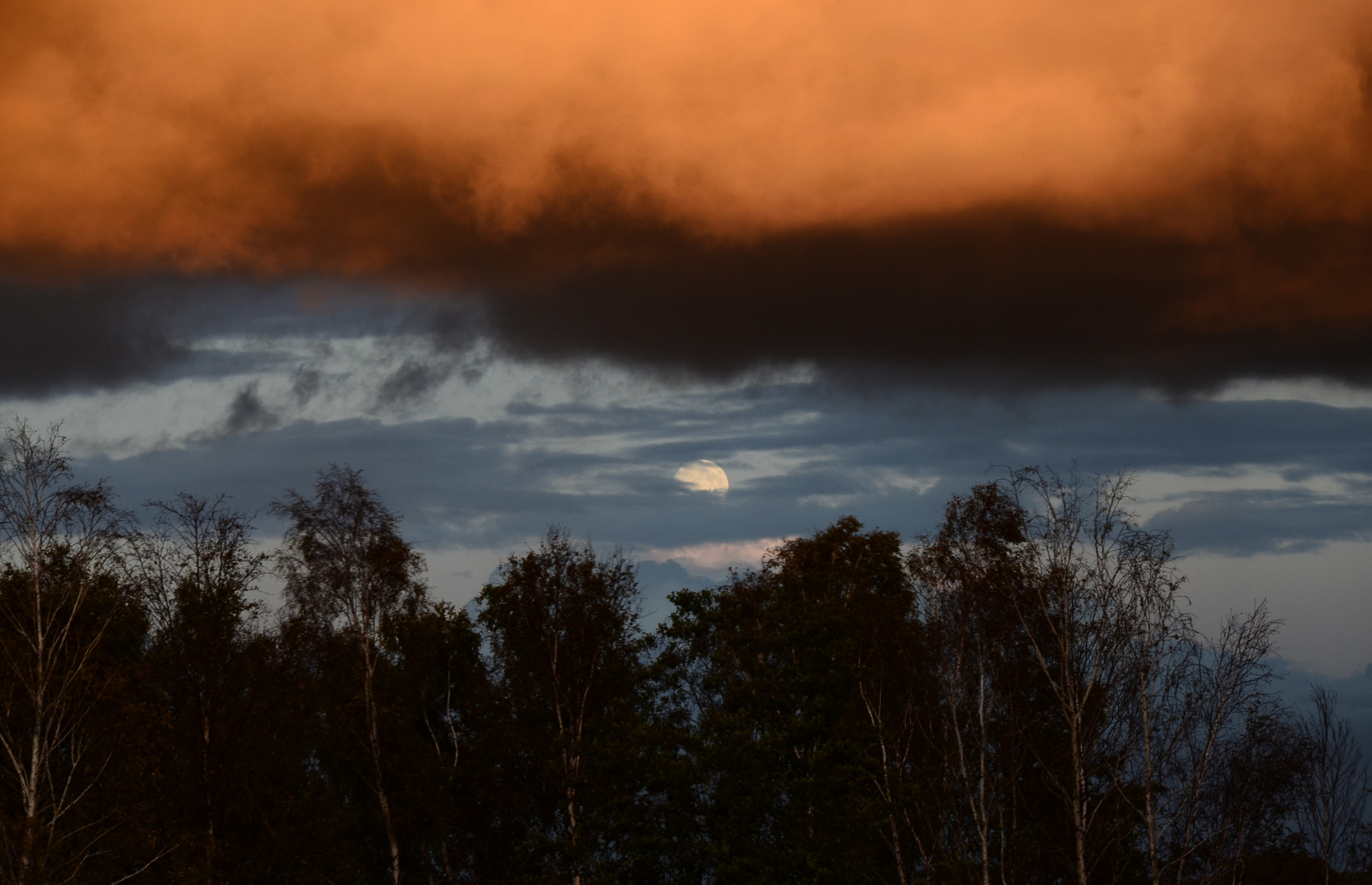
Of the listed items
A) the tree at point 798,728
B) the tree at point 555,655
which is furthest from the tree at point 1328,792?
the tree at point 555,655

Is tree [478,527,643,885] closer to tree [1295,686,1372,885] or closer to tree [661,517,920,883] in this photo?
tree [661,517,920,883]

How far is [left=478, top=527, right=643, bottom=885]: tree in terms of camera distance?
5606cm

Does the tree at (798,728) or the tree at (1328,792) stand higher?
the tree at (798,728)

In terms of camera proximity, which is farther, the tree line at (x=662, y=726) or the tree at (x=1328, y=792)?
the tree at (x=1328, y=792)

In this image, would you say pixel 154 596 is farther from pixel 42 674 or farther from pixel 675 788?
pixel 675 788

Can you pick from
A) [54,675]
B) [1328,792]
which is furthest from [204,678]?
[1328,792]

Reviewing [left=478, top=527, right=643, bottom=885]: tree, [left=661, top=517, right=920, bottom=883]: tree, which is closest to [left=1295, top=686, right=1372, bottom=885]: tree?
[left=661, top=517, right=920, bottom=883]: tree

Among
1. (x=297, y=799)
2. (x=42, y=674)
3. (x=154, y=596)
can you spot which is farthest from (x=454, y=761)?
(x=42, y=674)

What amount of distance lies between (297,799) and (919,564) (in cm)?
2447

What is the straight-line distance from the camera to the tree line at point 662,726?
39750 millimetres

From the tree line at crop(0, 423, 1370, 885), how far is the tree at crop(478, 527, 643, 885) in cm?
19

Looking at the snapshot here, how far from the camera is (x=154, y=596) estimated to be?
44.7m

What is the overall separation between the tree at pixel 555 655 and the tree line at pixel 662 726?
0.62ft

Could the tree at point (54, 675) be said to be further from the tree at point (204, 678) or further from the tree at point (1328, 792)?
the tree at point (1328, 792)
